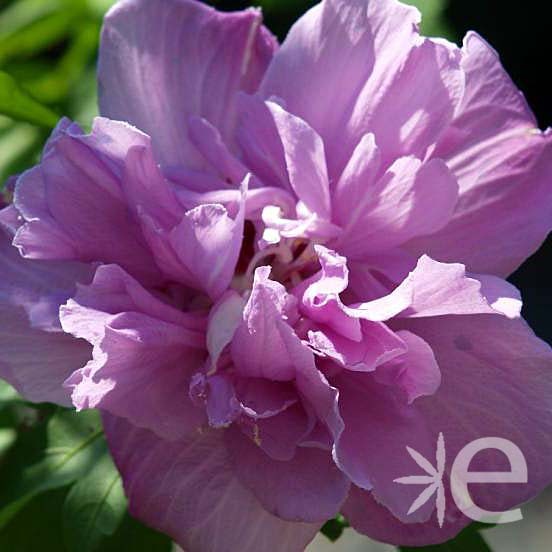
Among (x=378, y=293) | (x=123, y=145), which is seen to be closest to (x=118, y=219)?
(x=123, y=145)

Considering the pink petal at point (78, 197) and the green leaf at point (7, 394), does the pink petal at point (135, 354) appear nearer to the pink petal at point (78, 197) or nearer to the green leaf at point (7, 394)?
the pink petal at point (78, 197)


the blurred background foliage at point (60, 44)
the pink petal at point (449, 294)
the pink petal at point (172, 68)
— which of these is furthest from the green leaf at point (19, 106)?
the pink petal at point (449, 294)

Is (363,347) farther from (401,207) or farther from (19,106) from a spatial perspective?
(19,106)

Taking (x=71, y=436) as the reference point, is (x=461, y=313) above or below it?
above

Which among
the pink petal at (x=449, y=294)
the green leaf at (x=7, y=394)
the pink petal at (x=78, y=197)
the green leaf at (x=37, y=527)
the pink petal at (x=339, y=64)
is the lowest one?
the green leaf at (x=37, y=527)

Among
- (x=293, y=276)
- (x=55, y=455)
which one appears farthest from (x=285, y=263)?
(x=55, y=455)

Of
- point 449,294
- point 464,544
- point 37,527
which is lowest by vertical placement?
point 37,527

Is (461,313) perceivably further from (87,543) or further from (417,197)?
(87,543)

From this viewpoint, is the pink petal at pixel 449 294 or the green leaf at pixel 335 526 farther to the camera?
the green leaf at pixel 335 526
